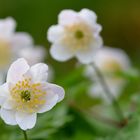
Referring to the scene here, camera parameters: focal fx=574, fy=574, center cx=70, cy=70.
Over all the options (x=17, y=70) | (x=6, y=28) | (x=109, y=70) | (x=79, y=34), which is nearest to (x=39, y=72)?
(x=17, y=70)

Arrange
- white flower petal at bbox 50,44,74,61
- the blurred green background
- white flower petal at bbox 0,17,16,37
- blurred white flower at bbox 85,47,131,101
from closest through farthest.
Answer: white flower petal at bbox 50,44,74,61
white flower petal at bbox 0,17,16,37
blurred white flower at bbox 85,47,131,101
the blurred green background

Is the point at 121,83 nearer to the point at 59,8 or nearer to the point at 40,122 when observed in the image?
the point at 40,122

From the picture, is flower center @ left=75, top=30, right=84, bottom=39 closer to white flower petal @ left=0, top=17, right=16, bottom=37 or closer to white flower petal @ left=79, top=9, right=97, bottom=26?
white flower petal @ left=79, top=9, right=97, bottom=26

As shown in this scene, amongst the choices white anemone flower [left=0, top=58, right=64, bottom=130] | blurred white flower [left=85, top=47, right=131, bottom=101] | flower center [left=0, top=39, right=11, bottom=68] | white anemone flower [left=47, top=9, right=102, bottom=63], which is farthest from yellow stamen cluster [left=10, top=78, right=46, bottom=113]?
blurred white flower [left=85, top=47, right=131, bottom=101]

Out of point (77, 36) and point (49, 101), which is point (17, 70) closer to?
point (49, 101)

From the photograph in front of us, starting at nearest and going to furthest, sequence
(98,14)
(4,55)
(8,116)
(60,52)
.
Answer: (8,116) < (60,52) < (4,55) < (98,14)

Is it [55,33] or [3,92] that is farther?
[55,33]
